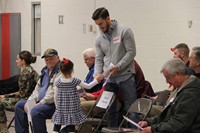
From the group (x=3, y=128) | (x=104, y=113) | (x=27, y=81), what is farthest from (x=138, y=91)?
(x=3, y=128)

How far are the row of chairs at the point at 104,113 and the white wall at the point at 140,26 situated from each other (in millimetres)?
1823

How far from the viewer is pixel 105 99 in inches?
177

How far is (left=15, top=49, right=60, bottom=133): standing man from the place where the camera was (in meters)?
4.88

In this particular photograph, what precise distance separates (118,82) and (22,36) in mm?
5197

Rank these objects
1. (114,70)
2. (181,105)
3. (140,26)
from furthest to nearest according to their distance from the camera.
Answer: (140,26) → (114,70) → (181,105)

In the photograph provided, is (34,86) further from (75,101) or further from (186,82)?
Result: (186,82)

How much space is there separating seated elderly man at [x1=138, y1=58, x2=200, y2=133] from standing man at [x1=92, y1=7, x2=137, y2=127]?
→ 1.30m

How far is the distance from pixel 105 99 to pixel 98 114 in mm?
503

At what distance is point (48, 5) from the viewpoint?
865cm

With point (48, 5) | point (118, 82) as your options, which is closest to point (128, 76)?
point (118, 82)

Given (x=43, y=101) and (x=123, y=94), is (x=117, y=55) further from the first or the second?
(x=43, y=101)

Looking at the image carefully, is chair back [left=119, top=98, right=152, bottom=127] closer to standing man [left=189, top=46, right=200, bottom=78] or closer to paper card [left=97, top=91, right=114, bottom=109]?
paper card [left=97, top=91, right=114, bottom=109]

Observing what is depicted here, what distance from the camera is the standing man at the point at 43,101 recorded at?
4875 millimetres

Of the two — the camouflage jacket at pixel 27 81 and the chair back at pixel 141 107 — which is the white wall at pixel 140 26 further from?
the chair back at pixel 141 107
